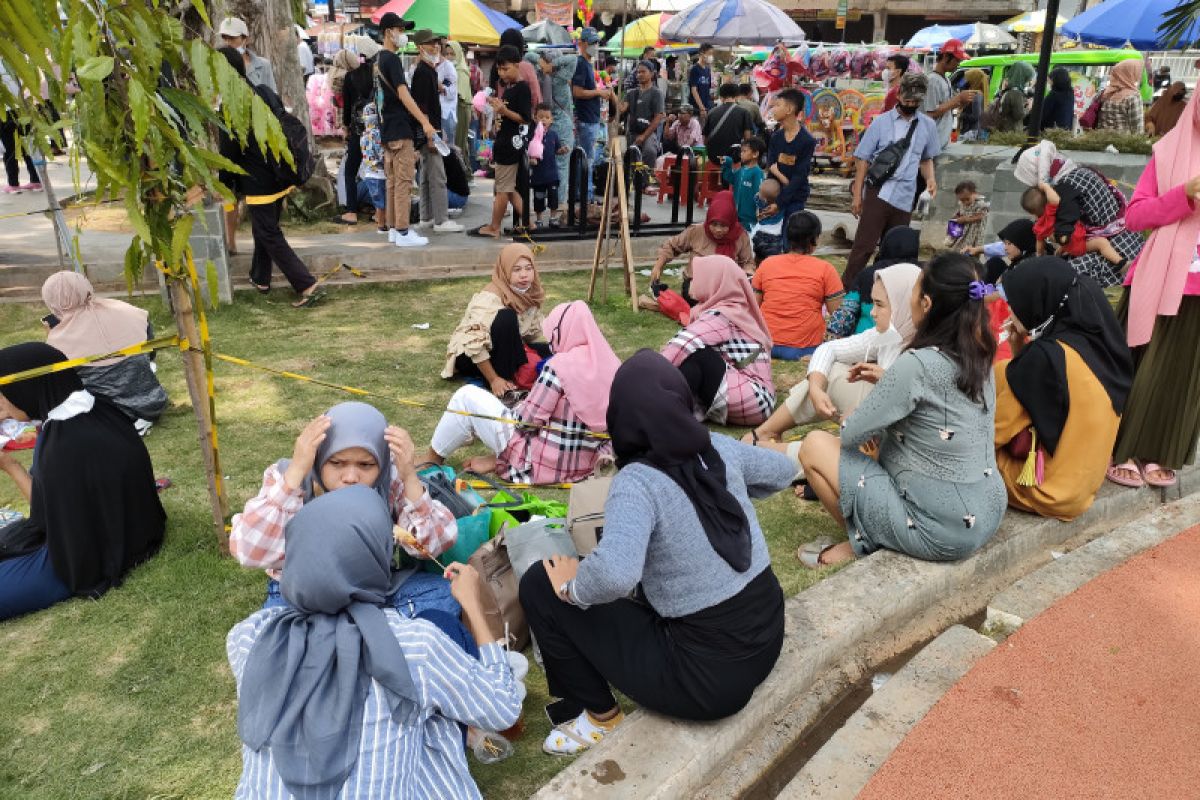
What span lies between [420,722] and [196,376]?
76.4 inches

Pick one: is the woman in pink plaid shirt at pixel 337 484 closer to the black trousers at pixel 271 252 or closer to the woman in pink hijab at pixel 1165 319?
the woman in pink hijab at pixel 1165 319

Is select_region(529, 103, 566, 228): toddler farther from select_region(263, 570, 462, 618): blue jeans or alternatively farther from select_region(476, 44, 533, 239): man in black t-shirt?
select_region(263, 570, 462, 618): blue jeans

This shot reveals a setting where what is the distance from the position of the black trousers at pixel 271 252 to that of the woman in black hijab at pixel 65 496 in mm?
3701

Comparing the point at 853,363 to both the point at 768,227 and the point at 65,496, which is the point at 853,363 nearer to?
the point at 65,496

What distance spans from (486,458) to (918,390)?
2345 mm

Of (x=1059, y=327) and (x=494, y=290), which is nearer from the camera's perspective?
(x=1059, y=327)

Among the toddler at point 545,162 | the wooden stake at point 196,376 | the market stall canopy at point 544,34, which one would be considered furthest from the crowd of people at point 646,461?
the market stall canopy at point 544,34

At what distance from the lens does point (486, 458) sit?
4816 millimetres

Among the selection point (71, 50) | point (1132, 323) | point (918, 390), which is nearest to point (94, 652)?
point (71, 50)

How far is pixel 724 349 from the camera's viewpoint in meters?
5.16

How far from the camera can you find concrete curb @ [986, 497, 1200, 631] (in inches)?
137

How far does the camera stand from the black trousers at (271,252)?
23.4 ft

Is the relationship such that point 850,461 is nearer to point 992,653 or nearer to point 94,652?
point 992,653

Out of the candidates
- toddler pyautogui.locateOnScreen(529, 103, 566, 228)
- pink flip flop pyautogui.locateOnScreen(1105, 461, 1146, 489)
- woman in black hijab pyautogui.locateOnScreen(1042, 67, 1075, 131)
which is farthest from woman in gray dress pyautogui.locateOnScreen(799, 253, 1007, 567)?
woman in black hijab pyautogui.locateOnScreen(1042, 67, 1075, 131)
